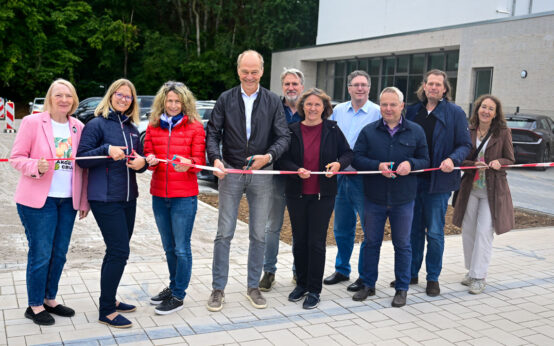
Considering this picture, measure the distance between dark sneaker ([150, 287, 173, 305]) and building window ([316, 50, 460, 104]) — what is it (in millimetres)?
24808

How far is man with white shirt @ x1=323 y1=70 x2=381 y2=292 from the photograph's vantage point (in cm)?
556

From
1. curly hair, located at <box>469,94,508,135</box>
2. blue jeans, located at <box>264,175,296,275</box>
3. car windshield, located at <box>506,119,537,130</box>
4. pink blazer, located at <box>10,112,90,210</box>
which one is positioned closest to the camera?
pink blazer, located at <box>10,112,90,210</box>

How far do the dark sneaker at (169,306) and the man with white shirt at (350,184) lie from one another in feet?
5.48

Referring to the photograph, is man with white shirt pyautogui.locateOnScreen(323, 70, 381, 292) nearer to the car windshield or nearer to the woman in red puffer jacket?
the woman in red puffer jacket

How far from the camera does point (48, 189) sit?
4.19 m

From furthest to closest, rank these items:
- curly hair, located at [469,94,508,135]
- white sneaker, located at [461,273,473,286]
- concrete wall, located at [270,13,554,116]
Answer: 1. concrete wall, located at [270,13,554,116]
2. white sneaker, located at [461,273,473,286]
3. curly hair, located at [469,94,508,135]

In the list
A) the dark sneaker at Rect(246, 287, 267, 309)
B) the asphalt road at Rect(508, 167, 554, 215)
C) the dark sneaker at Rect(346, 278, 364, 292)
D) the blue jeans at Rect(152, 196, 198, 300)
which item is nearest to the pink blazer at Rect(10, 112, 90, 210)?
the blue jeans at Rect(152, 196, 198, 300)

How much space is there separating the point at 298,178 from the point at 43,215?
2.20 meters

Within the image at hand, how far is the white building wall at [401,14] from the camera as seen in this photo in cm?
2756

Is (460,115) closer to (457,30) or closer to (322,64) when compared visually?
(457,30)

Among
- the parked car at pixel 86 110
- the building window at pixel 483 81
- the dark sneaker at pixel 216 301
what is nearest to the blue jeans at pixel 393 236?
the dark sneaker at pixel 216 301

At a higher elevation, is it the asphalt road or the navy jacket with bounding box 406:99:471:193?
the navy jacket with bounding box 406:99:471:193

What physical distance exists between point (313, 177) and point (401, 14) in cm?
2966

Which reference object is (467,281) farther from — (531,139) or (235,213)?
(531,139)
